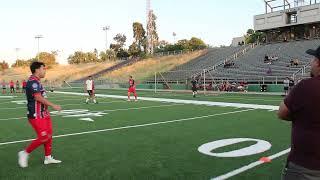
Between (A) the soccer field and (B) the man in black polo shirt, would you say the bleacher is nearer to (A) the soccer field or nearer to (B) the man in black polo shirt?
(A) the soccer field

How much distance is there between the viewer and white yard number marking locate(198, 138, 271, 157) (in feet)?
22.9

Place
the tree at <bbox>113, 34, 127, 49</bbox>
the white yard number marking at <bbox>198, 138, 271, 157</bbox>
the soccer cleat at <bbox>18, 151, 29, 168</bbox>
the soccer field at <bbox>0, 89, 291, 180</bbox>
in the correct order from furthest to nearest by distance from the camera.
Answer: the tree at <bbox>113, 34, 127, 49</bbox> < the white yard number marking at <bbox>198, 138, 271, 157</bbox> < the soccer cleat at <bbox>18, 151, 29, 168</bbox> < the soccer field at <bbox>0, 89, 291, 180</bbox>

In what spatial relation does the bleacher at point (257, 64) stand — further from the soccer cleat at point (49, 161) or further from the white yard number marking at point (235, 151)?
the soccer cleat at point (49, 161)

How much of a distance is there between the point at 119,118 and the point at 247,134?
16.8 feet

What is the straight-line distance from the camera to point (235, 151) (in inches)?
283

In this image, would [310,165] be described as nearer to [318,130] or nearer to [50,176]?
[318,130]

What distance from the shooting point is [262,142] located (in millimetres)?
8078

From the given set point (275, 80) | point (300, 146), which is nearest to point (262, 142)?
point (300, 146)

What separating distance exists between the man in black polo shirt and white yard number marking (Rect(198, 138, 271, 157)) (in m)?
3.97

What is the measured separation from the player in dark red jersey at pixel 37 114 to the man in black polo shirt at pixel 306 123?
4.28 meters

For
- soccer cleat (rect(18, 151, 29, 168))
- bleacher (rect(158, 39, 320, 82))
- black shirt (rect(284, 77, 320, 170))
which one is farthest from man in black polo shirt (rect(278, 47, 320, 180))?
bleacher (rect(158, 39, 320, 82))

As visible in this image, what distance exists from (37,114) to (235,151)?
349 cm

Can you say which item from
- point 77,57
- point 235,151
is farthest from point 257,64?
point 77,57

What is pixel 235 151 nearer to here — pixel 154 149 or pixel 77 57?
Result: pixel 154 149
